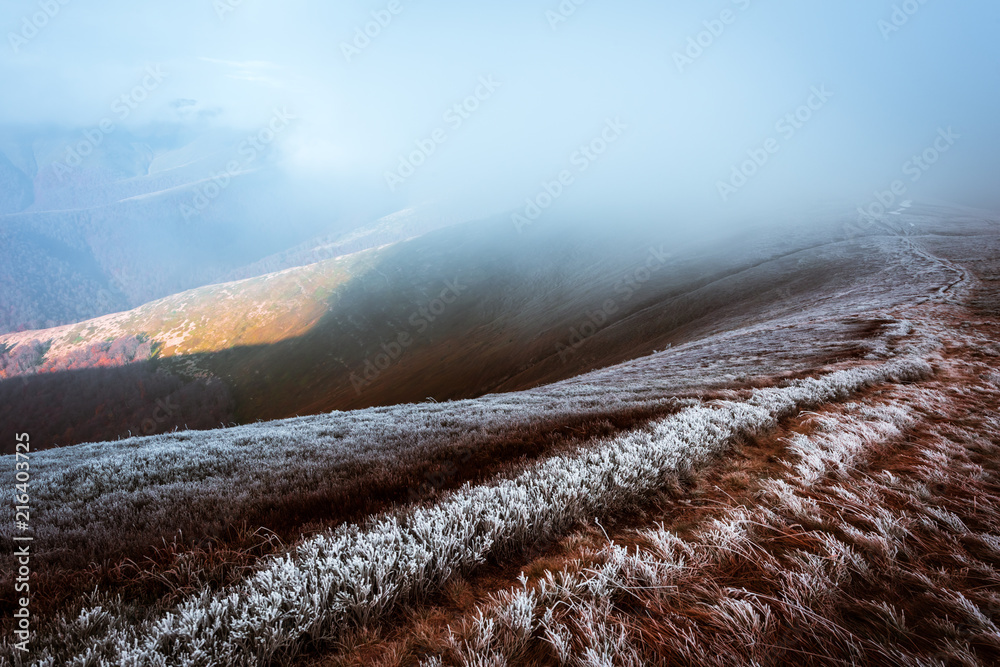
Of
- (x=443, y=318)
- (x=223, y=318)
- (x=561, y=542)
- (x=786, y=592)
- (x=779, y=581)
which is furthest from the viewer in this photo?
(x=223, y=318)

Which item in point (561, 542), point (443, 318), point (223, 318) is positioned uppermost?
point (561, 542)

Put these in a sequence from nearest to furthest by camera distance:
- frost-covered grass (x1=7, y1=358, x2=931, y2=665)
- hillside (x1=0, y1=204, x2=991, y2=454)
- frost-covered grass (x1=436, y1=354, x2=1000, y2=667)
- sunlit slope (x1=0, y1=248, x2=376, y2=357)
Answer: frost-covered grass (x1=436, y1=354, x2=1000, y2=667) < frost-covered grass (x1=7, y1=358, x2=931, y2=665) < hillside (x1=0, y1=204, x2=991, y2=454) < sunlit slope (x1=0, y1=248, x2=376, y2=357)

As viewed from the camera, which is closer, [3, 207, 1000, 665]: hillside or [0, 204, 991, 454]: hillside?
[3, 207, 1000, 665]: hillside

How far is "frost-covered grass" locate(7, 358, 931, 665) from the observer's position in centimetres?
200

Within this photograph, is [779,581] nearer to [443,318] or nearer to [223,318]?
[443,318]

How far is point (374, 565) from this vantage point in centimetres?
250

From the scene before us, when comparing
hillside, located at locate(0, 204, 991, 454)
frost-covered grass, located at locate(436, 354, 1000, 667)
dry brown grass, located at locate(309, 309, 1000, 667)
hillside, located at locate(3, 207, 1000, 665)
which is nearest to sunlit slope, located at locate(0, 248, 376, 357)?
hillside, located at locate(0, 204, 991, 454)

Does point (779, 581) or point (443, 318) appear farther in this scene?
point (443, 318)

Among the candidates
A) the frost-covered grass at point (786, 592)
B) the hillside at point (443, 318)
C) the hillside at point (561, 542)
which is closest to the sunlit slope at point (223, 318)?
the hillside at point (443, 318)

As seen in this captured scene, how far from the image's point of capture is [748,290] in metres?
38.7

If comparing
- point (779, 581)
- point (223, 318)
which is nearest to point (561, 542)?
point (779, 581)

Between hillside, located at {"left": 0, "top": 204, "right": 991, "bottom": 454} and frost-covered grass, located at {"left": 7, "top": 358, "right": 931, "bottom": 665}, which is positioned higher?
frost-covered grass, located at {"left": 7, "top": 358, "right": 931, "bottom": 665}

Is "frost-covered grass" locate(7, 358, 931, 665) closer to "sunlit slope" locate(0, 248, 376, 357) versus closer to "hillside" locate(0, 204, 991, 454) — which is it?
"hillside" locate(0, 204, 991, 454)

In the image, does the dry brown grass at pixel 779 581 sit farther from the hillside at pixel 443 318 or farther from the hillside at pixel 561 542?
the hillside at pixel 443 318
